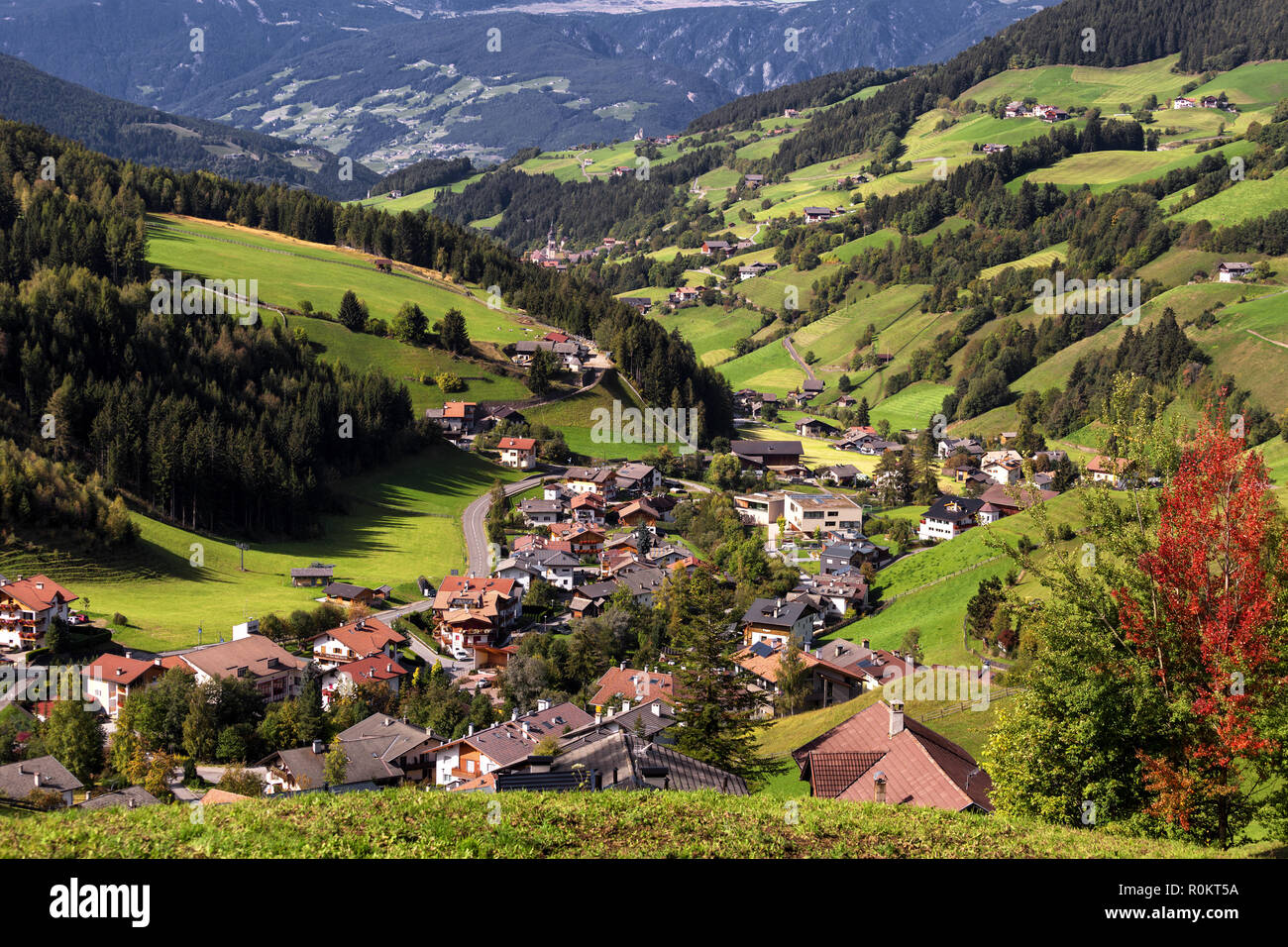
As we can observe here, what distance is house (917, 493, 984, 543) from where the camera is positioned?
86.6 metres

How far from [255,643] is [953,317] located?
454 ft

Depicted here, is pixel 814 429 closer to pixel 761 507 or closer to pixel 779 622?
pixel 761 507

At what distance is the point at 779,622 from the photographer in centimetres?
6544

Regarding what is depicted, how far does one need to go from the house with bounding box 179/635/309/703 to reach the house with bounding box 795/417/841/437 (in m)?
97.7

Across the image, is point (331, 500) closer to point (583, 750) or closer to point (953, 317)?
point (583, 750)

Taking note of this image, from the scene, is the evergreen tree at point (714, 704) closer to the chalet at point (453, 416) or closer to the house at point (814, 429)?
the chalet at point (453, 416)

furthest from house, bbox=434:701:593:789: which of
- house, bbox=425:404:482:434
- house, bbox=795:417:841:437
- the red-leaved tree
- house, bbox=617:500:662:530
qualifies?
house, bbox=795:417:841:437

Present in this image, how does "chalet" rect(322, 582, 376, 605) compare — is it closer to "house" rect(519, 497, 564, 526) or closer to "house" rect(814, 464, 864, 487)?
"house" rect(519, 497, 564, 526)

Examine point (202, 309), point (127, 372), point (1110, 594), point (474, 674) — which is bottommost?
point (474, 674)

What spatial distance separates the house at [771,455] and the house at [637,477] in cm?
1261

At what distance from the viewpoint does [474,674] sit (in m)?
60.5
